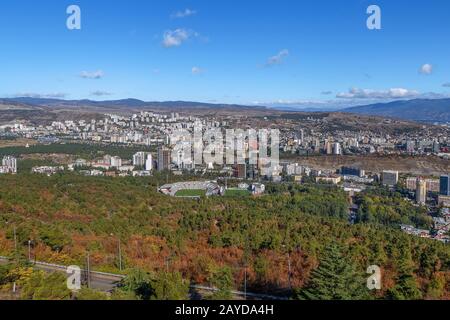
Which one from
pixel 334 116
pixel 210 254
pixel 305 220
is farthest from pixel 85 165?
pixel 334 116

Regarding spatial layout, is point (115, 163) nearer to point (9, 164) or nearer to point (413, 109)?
point (9, 164)

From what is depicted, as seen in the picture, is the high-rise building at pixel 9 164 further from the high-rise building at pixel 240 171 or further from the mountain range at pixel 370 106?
the mountain range at pixel 370 106

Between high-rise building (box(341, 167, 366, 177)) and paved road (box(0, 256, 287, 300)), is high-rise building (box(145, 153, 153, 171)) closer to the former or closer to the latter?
high-rise building (box(341, 167, 366, 177))

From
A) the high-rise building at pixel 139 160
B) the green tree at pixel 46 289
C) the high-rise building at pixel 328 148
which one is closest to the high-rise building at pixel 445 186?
the high-rise building at pixel 328 148

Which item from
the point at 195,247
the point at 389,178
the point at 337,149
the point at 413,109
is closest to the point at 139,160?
the point at 389,178

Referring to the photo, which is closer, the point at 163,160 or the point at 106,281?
the point at 106,281

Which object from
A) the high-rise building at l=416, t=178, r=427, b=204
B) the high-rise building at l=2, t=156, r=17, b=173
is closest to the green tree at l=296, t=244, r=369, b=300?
the high-rise building at l=416, t=178, r=427, b=204
